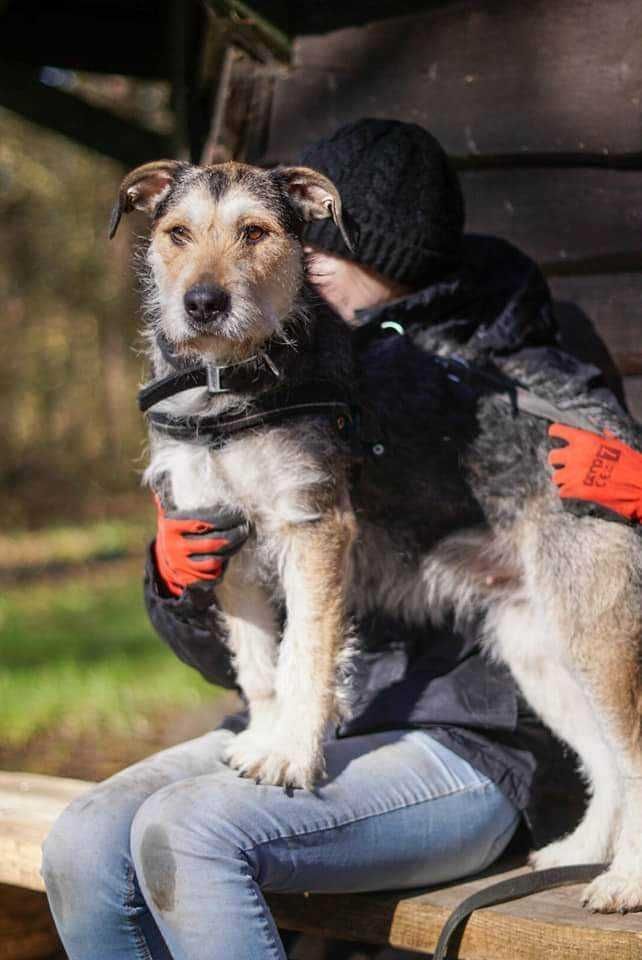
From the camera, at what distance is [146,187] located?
2.95m

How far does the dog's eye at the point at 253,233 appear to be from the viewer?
2724 mm

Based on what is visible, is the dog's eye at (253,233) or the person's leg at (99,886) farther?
the dog's eye at (253,233)

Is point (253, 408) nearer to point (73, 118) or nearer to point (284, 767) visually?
point (284, 767)

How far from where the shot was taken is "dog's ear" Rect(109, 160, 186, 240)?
280cm

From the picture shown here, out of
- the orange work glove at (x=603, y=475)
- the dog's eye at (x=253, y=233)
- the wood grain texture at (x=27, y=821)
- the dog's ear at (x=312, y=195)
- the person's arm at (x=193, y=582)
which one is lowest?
the wood grain texture at (x=27, y=821)

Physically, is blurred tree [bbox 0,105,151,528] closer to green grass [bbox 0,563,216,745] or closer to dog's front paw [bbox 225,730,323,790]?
green grass [bbox 0,563,216,745]

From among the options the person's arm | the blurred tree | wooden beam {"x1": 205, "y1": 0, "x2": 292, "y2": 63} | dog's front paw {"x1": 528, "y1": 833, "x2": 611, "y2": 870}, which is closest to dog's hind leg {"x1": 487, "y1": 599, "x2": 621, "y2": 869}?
dog's front paw {"x1": 528, "y1": 833, "x2": 611, "y2": 870}

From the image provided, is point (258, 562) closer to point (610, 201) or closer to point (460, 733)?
point (460, 733)

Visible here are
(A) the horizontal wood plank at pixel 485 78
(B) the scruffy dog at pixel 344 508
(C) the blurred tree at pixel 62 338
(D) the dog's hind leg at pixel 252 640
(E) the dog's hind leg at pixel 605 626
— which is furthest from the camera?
(C) the blurred tree at pixel 62 338

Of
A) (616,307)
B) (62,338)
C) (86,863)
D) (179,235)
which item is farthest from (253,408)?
(62,338)

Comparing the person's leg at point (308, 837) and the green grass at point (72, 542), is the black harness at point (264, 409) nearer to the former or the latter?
the person's leg at point (308, 837)

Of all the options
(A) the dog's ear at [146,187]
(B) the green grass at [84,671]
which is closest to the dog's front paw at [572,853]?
(A) the dog's ear at [146,187]

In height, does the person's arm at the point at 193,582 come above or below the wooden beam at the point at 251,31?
below

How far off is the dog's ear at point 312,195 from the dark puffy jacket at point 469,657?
38cm
